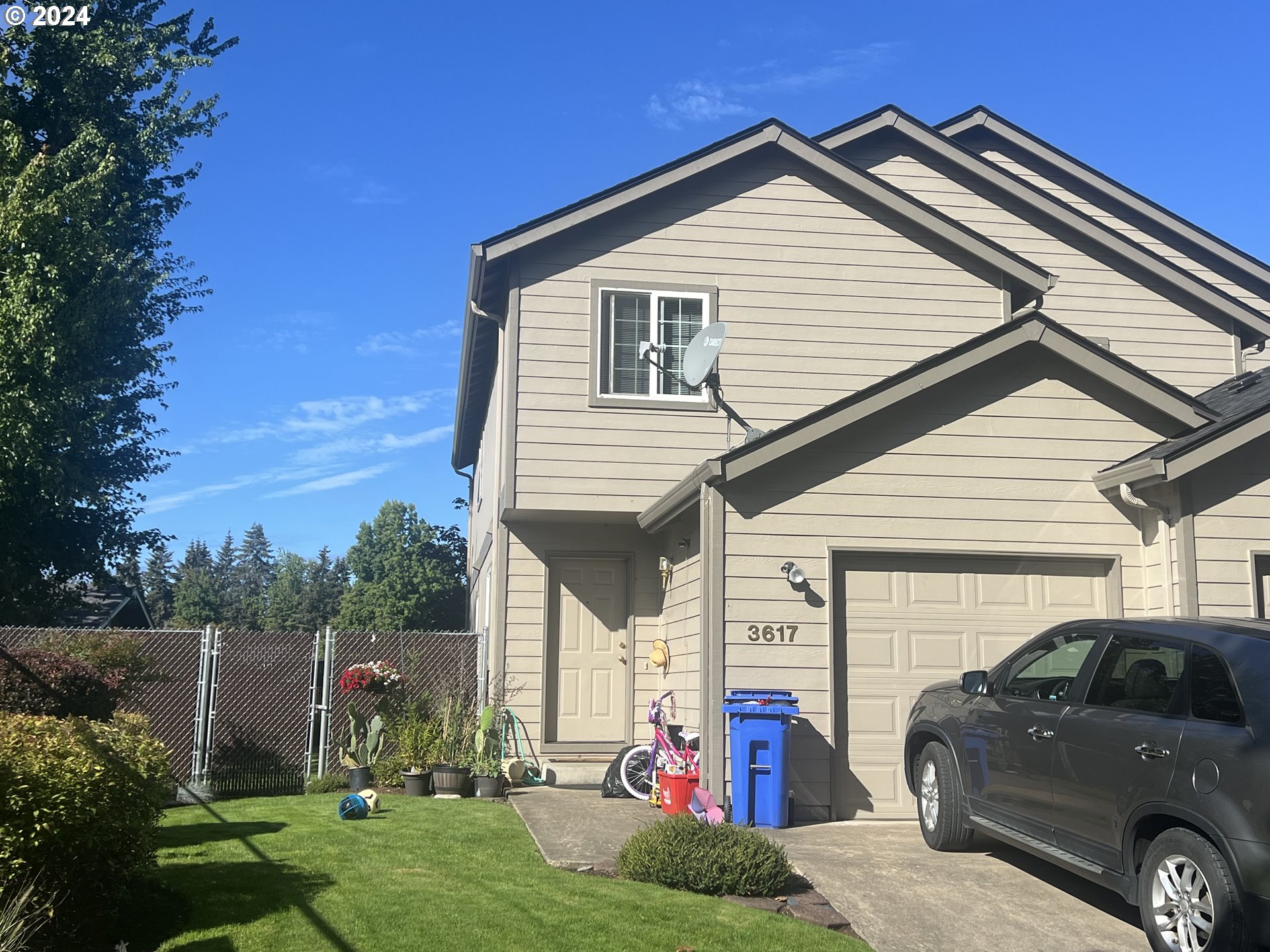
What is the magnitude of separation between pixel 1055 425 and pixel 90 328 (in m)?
14.6

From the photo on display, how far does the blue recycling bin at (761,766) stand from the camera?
30.1 ft

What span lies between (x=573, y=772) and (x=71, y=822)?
307 inches

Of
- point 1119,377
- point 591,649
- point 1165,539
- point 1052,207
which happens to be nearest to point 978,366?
point 1119,377

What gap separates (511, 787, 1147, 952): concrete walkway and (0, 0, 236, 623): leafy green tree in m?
11.8

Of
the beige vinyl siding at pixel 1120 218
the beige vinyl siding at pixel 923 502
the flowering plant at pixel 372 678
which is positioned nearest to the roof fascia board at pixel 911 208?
the beige vinyl siding at pixel 923 502

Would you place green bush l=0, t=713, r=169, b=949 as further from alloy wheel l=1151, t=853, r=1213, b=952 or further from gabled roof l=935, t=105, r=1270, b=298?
gabled roof l=935, t=105, r=1270, b=298

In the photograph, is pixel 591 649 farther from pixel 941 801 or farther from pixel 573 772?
pixel 941 801

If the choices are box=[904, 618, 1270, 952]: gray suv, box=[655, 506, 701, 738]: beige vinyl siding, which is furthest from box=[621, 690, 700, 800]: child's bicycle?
box=[904, 618, 1270, 952]: gray suv

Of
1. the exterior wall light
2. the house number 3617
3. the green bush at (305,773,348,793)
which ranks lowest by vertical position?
the green bush at (305,773,348,793)

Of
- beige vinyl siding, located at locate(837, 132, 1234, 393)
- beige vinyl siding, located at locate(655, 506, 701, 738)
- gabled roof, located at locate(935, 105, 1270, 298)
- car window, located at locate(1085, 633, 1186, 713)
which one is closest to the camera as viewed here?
car window, located at locate(1085, 633, 1186, 713)

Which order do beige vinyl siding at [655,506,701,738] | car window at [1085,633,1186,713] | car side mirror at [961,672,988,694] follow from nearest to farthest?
1. car window at [1085,633,1186,713]
2. car side mirror at [961,672,988,694]
3. beige vinyl siding at [655,506,701,738]

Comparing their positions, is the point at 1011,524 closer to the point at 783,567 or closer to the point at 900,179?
the point at 783,567

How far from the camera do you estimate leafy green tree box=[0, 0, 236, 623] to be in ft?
54.9

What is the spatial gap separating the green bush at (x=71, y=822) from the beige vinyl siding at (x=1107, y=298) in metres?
12.6
